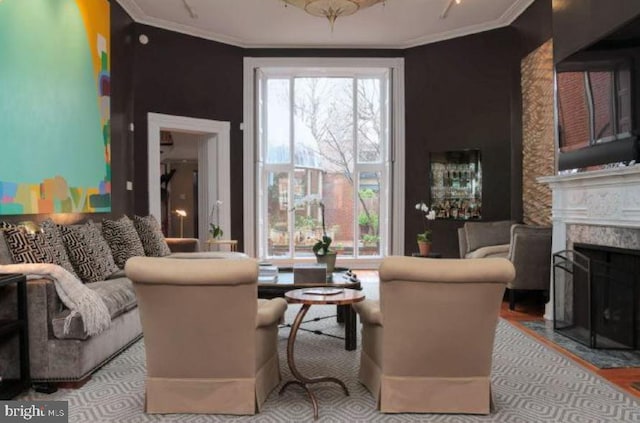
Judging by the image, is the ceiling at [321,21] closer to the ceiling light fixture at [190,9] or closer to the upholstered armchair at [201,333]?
the ceiling light fixture at [190,9]

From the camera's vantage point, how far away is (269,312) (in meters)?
2.78

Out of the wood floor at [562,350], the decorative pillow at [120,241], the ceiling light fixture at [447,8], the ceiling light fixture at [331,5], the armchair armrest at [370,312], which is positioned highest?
the ceiling light fixture at [447,8]

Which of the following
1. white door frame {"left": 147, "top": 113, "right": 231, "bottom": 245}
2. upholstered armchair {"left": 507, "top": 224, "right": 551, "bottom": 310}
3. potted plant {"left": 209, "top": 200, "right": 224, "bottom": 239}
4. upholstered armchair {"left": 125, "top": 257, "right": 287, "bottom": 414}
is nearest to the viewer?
upholstered armchair {"left": 125, "top": 257, "right": 287, "bottom": 414}

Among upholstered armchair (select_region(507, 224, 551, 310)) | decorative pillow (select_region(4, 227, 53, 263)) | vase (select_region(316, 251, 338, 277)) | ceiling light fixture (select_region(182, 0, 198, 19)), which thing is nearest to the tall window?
ceiling light fixture (select_region(182, 0, 198, 19))

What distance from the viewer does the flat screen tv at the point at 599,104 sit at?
355cm

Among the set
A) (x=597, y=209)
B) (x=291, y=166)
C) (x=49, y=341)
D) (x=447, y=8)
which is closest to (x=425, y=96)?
(x=447, y=8)

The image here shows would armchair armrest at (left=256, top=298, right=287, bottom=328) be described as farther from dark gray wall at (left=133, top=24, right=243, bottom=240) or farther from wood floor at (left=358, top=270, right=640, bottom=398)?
dark gray wall at (left=133, top=24, right=243, bottom=240)

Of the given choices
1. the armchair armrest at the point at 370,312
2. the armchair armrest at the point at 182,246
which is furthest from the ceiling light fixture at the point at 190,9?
the armchair armrest at the point at 370,312

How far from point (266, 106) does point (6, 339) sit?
20.1 ft

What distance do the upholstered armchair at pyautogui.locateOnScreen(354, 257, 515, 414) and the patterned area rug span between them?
102 mm

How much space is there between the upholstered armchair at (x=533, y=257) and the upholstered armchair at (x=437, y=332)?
273 centimetres

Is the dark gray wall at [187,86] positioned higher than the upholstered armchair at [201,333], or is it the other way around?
the dark gray wall at [187,86]

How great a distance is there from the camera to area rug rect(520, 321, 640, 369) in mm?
3489

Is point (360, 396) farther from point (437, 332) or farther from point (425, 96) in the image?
→ point (425, 96)
